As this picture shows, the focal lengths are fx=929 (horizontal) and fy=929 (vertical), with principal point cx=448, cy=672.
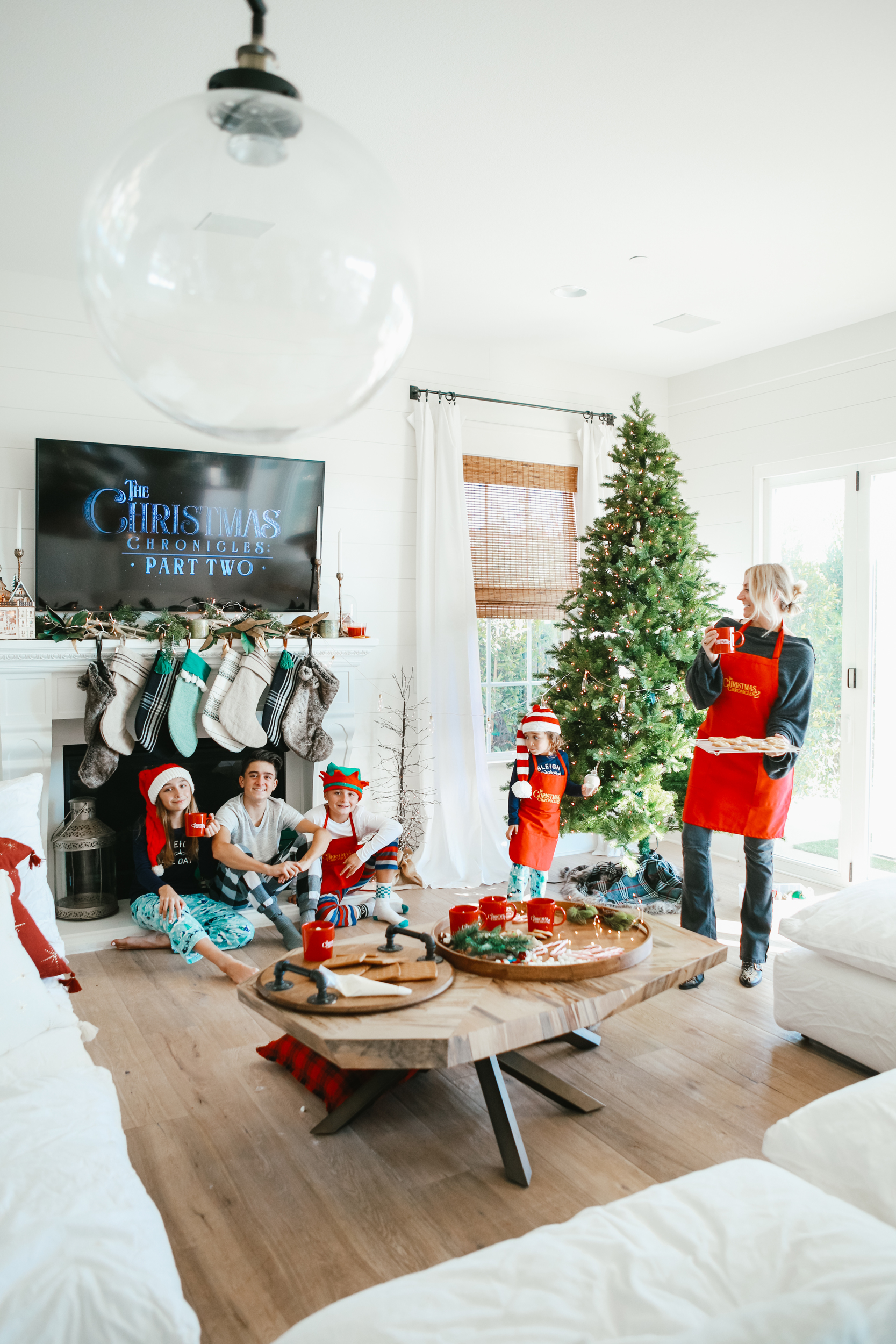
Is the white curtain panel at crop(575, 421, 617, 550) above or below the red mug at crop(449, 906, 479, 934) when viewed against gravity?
above

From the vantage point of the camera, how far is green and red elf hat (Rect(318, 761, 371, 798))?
13.4 ft

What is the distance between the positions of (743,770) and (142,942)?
8.37 ft

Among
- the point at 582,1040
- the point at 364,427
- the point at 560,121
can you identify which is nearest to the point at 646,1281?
the point at 582,1040

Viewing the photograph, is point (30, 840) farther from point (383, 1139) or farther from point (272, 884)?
point (272, 884)

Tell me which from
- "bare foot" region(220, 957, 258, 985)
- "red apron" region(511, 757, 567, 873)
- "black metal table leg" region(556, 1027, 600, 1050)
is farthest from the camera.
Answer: "red apron" region(511, 757, 567, 873)

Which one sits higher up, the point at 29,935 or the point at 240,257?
the point at 240,257

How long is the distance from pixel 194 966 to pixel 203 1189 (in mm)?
1614

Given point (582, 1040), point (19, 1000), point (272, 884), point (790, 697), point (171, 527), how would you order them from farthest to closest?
point (171, 527), point (272, 884), point (790, 697), point (582, 1040), point (19, 1000)

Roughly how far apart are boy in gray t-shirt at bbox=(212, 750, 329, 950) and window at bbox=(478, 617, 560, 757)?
56.6 inches

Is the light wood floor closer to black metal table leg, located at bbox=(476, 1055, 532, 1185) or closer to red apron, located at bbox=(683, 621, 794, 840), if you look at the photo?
black metal table leg, located at bbox=(476, 1055, 532, 1185)

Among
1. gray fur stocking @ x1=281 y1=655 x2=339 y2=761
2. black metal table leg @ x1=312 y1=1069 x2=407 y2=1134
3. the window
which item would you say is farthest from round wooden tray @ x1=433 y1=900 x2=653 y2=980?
the window

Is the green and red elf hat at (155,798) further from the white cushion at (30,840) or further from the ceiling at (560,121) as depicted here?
the ceiling at (560,121)

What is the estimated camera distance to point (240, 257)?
777 mm

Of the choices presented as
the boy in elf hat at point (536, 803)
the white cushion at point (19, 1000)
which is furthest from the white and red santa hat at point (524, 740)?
the white cushion at point (19, 1000)
